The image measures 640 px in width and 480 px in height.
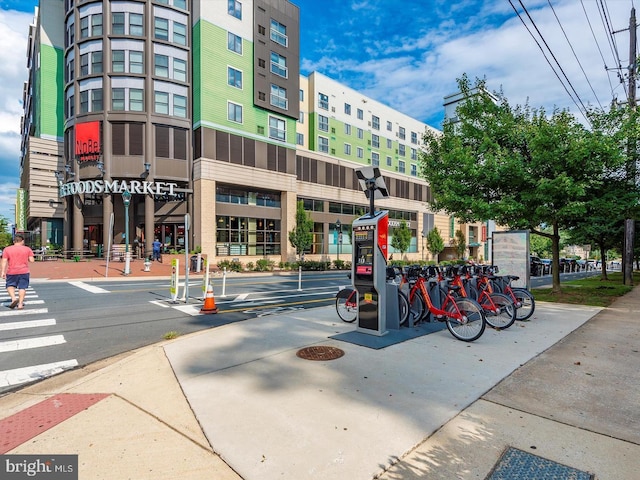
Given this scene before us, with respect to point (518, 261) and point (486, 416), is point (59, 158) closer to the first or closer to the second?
point (518, 261)

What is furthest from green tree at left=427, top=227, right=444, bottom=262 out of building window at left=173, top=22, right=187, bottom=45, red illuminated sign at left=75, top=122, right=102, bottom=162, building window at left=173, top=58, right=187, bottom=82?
red illuminated sign at left=75, top=122, right=102, bottom=162

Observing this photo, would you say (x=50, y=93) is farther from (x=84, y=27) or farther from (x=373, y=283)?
(x=373, y=283)

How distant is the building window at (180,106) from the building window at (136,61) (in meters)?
3.14

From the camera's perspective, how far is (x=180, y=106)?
2939 centimetres

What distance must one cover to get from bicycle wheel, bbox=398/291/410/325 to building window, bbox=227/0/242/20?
32470mm

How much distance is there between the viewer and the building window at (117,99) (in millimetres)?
27875

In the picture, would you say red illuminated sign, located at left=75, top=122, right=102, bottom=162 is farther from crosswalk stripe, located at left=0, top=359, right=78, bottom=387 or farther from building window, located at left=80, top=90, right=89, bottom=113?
crosswalk stripe, located at left=0, top=359, right=78, bottom=387

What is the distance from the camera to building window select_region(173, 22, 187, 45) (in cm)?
2927

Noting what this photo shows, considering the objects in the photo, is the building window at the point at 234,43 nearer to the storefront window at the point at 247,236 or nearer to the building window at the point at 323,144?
the building window at the point at 323,144

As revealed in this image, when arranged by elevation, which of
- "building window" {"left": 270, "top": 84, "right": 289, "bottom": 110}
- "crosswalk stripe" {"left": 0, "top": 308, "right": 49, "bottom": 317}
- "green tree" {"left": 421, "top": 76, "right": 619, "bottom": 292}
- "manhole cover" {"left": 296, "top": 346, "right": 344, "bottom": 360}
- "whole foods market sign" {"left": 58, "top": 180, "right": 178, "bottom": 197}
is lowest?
"manhole cover" {"left": 296, "top": 346, "right": 344, "bottom": 360}

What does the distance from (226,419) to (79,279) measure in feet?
61.1

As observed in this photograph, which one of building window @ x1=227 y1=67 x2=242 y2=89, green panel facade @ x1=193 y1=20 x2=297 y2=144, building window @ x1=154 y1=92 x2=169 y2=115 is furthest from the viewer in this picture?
building window @ x1=227 y1=67 x2=242 y2=89

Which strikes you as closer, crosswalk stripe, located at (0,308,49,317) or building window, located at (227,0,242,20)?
crosswalk stripe, located at (0,308,49,317)

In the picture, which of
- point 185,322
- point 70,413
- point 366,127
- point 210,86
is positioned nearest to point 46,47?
point 210,86
